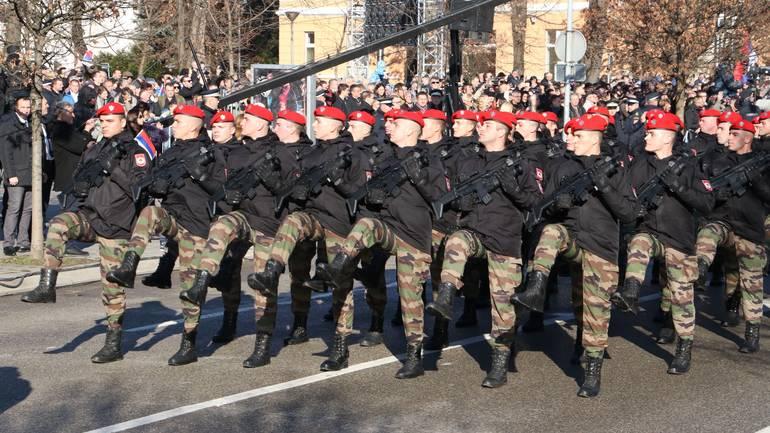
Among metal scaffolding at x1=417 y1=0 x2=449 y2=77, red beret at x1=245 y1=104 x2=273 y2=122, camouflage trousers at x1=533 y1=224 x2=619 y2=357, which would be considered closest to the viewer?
camouflage trousers at x1=533 y1=224 x2=619 y2=357

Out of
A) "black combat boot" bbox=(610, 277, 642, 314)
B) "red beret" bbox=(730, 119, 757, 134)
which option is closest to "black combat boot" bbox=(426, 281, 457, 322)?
"black combat boot" bbox=(610, 277, 642, 314)

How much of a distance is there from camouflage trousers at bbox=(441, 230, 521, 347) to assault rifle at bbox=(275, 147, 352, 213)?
1.16m

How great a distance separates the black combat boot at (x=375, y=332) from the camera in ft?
34.6

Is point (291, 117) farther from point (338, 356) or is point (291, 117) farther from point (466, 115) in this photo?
point (338, 356)

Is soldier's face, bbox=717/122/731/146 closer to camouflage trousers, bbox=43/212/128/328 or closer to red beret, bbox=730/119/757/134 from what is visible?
red beret, bbox=730/119/757/134

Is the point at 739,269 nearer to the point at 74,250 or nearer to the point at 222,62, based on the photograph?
the point at 74,250

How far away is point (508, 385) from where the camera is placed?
9086 mm

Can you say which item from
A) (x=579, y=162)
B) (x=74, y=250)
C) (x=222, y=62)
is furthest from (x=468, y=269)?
(x=222, y=62)

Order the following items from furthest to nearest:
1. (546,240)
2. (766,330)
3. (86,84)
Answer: (86,84) → (766,330) → (546,240)

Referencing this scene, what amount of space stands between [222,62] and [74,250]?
854 inches

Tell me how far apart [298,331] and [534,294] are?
2.62 meters

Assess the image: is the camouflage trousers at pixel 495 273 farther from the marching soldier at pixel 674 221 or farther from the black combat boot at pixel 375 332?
the black combat boot at pixel 375 332

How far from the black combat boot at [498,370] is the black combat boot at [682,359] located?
144 centimetres

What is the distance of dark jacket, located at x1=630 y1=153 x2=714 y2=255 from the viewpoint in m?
9.34
